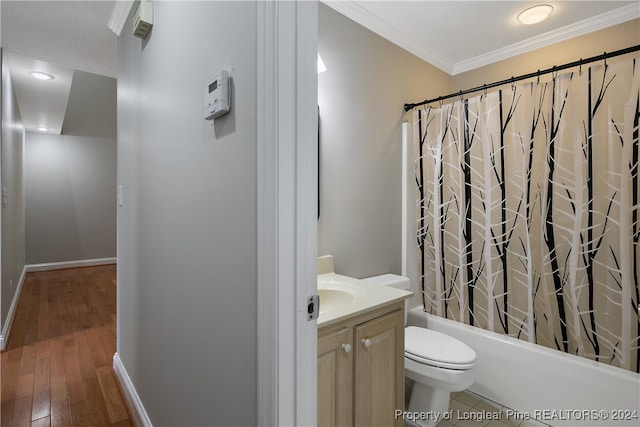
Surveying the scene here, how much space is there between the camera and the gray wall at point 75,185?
5.12 meters

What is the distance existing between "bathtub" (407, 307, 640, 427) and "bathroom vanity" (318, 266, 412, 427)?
881 millimetres

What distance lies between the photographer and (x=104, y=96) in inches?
188

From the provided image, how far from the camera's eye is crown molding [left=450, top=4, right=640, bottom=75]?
2105 millimetres

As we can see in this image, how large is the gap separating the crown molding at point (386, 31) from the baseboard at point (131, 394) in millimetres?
2418

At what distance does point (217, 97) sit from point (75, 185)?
6.03m

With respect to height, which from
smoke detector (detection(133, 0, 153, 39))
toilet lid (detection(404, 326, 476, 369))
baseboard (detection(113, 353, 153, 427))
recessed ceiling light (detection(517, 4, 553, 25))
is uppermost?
recessed ceiling light (detection(517, 4, 553, 25))

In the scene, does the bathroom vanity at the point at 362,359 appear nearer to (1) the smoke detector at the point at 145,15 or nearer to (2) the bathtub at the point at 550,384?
(2) the bathtub at the point at 550,384

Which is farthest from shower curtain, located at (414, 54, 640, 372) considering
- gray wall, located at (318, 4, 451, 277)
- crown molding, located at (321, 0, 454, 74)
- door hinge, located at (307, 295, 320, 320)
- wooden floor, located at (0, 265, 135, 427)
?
wooden floor, located at (0, 265, 135, 427)

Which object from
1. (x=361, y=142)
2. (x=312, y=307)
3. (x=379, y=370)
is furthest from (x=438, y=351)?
(x=361, y=142)

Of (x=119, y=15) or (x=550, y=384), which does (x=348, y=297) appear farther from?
(x=119, y=15)

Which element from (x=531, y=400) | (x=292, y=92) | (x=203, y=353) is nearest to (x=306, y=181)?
(x=292, y=92)

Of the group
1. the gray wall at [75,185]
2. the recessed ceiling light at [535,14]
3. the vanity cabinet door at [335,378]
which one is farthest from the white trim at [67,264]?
the recessed ceiling light at [535,14]

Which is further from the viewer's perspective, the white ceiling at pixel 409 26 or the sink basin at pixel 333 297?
the white ceiling at pixel 409 26

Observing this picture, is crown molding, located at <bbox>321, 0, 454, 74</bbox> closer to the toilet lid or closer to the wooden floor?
the toilet lid
